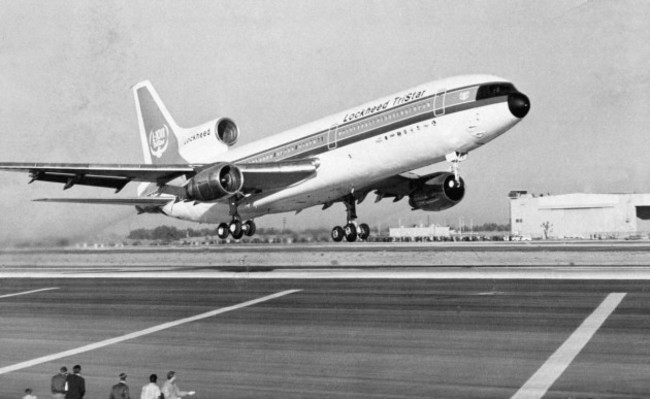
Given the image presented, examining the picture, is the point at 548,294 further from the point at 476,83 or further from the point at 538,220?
the point at 538,220

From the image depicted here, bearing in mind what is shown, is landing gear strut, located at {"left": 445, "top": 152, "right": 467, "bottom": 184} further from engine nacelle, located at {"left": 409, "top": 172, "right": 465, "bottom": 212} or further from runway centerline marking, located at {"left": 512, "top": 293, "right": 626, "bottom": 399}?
runway centerline marking, located at {"left": 512, "top": 293, "right": 626, "bottom": 399}

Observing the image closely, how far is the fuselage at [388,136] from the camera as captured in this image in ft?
100

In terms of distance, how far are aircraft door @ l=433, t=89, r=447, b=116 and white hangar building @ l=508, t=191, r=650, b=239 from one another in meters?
80.3

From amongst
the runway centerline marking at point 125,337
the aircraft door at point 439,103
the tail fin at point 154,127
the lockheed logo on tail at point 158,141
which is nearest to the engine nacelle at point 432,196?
the aircraft door at point 439,103

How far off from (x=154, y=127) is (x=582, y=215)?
78.5m

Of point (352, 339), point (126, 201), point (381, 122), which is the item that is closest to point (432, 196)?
point (381, 122)

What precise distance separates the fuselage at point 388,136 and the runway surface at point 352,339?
8098 millimetres

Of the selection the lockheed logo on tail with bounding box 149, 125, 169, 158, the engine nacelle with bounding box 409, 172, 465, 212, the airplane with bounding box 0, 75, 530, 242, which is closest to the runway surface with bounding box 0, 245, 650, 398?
the airplane with bounding box 0, 75, 530, 242

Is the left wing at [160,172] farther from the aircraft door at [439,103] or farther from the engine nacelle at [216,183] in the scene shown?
the aircraft door at [439,103]

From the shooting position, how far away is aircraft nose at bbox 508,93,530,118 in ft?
97.6

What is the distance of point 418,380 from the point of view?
1232 cm

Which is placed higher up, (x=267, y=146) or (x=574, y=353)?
(x=267, y=146)

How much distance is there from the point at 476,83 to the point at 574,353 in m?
19.5

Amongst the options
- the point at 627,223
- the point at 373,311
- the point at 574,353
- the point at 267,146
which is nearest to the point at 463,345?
the point at 574,353
